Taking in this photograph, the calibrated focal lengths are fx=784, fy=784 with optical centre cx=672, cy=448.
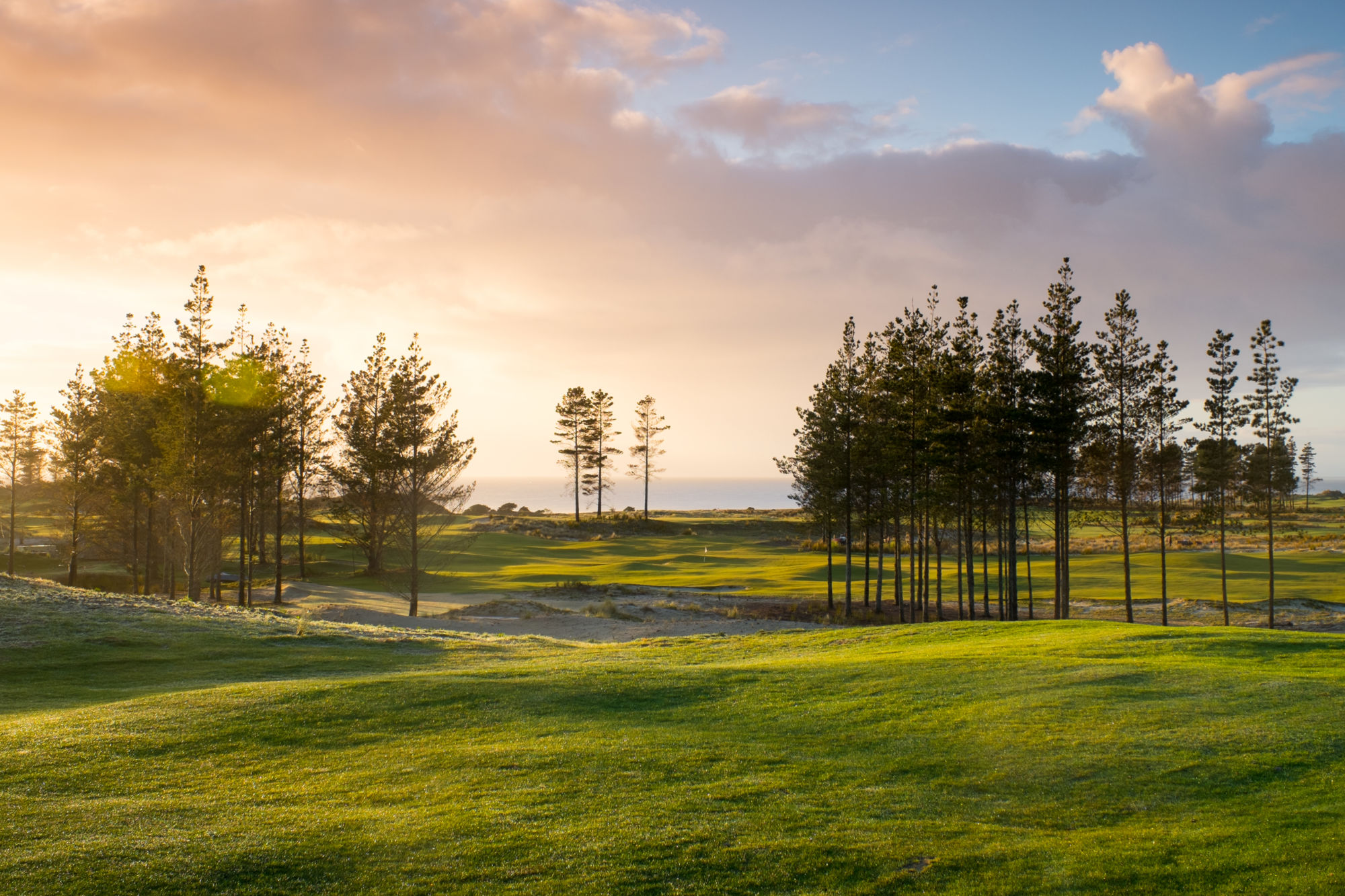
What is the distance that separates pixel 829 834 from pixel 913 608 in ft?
97.4

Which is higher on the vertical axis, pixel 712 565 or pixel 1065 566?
pixel 1065 566

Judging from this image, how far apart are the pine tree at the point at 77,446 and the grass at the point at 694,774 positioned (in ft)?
96.9

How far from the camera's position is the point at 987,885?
6.53 m

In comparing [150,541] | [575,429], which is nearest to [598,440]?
[575,429]

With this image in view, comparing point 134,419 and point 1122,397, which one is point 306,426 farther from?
point 1122,397

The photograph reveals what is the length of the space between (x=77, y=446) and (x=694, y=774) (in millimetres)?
44539

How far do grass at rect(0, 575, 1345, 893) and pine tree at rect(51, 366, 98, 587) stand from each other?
2953cm

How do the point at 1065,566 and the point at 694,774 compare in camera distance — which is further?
the point at 1065,566

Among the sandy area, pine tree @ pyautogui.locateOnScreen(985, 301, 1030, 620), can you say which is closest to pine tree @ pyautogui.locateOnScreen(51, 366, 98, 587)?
the sandy area

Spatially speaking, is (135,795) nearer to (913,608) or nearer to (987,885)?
(987,885)

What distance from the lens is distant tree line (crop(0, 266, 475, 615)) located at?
109ft

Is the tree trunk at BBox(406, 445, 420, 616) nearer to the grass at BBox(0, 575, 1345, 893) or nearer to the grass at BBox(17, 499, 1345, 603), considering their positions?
the grass at BBox(17, 499, 1345, 603)

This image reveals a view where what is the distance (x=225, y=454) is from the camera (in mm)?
33719

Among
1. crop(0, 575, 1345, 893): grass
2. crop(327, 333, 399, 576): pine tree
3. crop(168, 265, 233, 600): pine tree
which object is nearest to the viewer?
crop(0, 575, 1345, 893): grass
